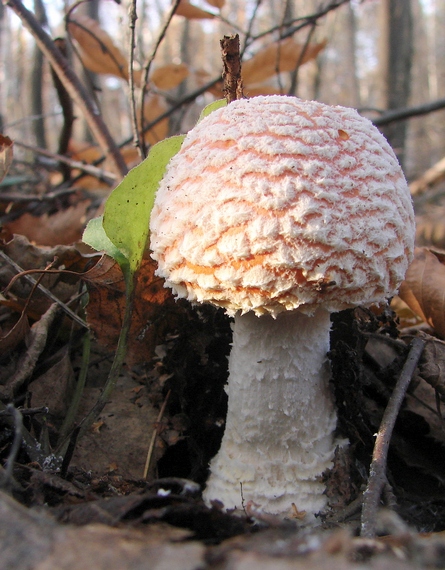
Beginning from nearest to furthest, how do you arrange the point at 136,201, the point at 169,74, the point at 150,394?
1. the point at 136,201
2. the point at 150,394
3. the point at 169,74

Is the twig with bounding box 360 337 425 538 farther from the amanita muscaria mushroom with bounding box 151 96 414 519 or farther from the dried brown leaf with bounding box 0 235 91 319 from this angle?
the dried brown leaf with bounding box 0 235 91 319

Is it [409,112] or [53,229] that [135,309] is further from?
[409,112]

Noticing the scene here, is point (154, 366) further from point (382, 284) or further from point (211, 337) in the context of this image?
point (382, 284)

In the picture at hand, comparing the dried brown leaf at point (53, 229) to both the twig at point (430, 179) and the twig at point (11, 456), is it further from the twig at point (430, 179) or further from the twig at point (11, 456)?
the twig at point (430, 179)

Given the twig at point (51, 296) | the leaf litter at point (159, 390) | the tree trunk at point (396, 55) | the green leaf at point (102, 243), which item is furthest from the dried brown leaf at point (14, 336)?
the tree trunk at point (396, 55)

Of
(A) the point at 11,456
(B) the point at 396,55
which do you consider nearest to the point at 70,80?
(A) the point at 11,456
